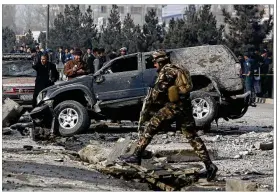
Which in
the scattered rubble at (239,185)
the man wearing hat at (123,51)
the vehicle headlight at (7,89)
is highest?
the man wearing hat at (123,51)

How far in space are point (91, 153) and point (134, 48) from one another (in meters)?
2.27

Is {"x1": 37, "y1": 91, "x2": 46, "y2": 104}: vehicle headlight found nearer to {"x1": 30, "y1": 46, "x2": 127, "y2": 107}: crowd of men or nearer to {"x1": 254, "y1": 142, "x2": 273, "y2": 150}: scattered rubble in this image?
{"x1": 30, "y1": 46, "x2": 127, "y2": 107}: crowd of men

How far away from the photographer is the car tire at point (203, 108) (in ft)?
52.3

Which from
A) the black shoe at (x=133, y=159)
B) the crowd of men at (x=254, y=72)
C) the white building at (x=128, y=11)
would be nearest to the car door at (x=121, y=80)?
→ the crowd of men at (x=254, y=72)

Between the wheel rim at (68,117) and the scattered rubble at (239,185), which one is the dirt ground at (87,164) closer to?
the wheel rim at (68,117)

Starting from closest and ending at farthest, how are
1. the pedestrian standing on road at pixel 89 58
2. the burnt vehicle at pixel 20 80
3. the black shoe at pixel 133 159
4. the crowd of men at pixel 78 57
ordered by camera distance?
the black shoe at pixel 133 159 < the crowd of men at pixel 78 57 < the pedestrian standing on road at pixel 89 58 < the burnt vehicle at pixel 20 80

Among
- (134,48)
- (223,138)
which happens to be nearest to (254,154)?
(223,138)

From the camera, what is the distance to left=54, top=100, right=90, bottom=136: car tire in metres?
15.9

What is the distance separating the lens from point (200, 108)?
16.0 metres

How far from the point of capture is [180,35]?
15.2 metres

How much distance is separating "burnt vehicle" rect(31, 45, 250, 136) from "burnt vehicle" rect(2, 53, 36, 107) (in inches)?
15.7

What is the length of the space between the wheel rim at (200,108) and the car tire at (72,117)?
1665 millimetres

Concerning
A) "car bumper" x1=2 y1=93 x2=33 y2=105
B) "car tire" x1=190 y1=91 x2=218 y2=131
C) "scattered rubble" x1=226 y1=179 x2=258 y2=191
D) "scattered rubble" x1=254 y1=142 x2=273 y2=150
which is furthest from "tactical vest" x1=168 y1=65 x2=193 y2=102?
"car bumper" x1=2 y1=93 x2=33 y2=105

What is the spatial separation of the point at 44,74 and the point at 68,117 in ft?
2.62
